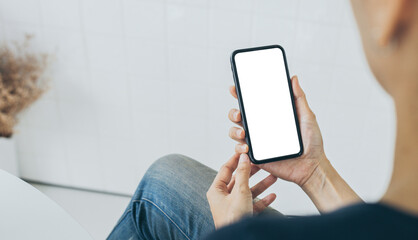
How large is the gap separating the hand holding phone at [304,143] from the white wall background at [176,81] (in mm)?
287

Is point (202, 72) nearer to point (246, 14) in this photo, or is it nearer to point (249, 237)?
point (246, 14)

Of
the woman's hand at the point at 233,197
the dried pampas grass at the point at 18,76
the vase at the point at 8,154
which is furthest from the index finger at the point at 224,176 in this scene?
the vase at the point at 8,154

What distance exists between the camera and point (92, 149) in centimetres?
128

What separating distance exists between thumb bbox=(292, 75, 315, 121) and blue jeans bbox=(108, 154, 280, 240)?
174 mm

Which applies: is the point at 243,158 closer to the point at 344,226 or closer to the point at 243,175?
the point at 243,175

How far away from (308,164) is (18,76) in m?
0.78

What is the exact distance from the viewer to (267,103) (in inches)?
30.7

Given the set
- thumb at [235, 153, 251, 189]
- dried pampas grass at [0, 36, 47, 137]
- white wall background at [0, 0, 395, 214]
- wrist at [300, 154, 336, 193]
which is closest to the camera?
thumb at [235, 153, 251, 189]

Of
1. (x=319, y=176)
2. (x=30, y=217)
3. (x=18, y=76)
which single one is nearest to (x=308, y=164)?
(x=319, y=176)

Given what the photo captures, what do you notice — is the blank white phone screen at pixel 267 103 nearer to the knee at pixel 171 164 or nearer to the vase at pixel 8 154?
the knee at pixel 171 164

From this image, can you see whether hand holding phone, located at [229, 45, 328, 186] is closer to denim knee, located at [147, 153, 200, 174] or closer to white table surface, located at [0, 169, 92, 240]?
denim knee, located at [147, 153, 200, 174]

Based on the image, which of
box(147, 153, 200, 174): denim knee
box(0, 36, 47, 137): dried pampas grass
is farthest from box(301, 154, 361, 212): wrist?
box(0, 36, 47, 137): dried pampas grass

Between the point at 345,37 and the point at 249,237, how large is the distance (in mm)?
782

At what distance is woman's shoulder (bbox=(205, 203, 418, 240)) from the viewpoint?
30cm
